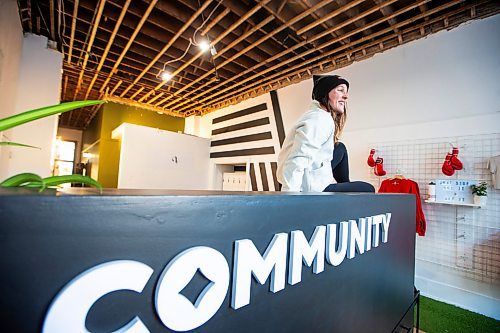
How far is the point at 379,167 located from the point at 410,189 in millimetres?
510

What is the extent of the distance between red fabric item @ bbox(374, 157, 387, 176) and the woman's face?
7.45 ft

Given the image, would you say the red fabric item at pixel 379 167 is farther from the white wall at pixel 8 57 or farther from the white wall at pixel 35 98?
the white wall at pixel 35 98

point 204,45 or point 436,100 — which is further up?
point 204,45

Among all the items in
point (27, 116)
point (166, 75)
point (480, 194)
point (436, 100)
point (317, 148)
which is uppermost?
point (166, 75)

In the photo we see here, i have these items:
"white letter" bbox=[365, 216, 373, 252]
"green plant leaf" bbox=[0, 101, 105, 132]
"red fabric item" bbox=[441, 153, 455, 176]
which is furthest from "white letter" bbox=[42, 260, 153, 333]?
"red fabric item" bbox=[441, 153, 455, 176]

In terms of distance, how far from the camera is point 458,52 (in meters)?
3.23

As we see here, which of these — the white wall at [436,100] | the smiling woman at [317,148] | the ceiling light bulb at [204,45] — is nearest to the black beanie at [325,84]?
the smiling woman at [317,148]

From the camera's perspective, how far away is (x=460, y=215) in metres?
3.07

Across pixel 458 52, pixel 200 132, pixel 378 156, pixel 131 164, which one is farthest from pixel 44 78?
pixel 458 52

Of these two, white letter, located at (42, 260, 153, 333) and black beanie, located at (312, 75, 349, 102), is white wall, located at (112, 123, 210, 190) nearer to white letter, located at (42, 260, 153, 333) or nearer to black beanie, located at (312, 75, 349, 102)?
black beanie, located at (312, 75, 349, 102)

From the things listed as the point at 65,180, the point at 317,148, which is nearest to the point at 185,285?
the point at 65,180

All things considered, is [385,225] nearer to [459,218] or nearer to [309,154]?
[309,154]

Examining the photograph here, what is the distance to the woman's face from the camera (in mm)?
1720

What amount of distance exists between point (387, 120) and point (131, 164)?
582 cm
